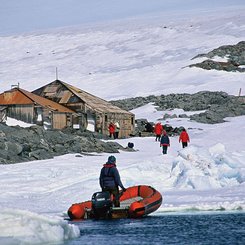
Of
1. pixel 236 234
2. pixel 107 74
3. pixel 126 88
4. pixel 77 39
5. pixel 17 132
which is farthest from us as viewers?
pixel 77 39

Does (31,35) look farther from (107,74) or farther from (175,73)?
(175,73)

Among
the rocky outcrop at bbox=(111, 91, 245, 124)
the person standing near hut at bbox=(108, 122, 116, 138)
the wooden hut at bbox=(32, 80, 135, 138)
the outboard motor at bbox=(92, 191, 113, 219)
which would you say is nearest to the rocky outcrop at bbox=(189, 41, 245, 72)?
the rocky outcrop at bbox=(111, 91, 245, 124)

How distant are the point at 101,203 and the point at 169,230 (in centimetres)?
269

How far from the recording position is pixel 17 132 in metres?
34.8

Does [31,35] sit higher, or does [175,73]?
[31,35]

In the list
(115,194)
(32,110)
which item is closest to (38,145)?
(32,110)

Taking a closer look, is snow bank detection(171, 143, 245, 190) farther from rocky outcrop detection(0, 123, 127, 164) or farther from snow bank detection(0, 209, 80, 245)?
rocky outcrop detection(0, 123, 127, 164)

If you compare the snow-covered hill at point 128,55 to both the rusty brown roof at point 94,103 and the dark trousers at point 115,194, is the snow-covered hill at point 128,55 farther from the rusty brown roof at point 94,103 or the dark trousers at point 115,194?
the dark trousers at point 115,194

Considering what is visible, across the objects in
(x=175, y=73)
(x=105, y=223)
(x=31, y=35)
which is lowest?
(x=105, y=223)

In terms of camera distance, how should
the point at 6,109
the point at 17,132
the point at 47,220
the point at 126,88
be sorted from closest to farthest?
the point at 47,220
the point at 17,132
the point at 6,109
the point at 126,88

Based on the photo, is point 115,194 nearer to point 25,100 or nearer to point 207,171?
point 207,171

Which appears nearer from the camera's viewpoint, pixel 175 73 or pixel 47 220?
pixel 47 220

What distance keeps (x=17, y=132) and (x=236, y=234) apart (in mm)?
21087

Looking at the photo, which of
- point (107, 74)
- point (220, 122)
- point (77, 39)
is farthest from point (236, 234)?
point (77, 39)
